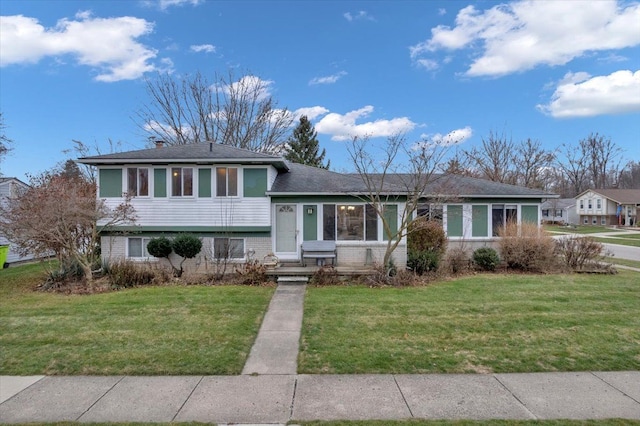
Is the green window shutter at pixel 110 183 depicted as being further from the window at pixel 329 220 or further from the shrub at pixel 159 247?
the window at pixel 329 220

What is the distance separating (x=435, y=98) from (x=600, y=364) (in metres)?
20.5

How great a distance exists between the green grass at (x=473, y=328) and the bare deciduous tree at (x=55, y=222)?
7269mm

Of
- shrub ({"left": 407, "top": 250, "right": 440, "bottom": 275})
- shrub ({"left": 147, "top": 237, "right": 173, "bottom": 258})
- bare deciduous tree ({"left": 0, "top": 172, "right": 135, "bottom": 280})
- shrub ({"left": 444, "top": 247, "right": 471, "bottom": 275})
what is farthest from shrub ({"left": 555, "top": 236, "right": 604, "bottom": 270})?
bare deciduous tree ({"left": 0, "top": 172, "right": 135, "bottom": 280})

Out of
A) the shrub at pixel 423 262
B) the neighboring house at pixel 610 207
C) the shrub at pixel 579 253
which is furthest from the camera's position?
the neighboring house at pixel 610 207

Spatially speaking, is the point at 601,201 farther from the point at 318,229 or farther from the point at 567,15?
the point at 318,229

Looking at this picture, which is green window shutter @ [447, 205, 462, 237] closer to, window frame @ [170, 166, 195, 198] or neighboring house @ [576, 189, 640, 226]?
window frame @ [170, 166, 195, 198]

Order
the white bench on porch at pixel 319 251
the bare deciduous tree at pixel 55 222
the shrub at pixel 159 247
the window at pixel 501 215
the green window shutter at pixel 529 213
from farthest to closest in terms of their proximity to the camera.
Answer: the green window shutter at pixel 529 213 < the window at pixel 501 215 < the white bench on porch at pixel 319 251 < the shrub at pixel 159 247 < the bare deciduous tree at pixel 55 222

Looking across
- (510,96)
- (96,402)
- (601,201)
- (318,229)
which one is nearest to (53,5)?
(318,229)

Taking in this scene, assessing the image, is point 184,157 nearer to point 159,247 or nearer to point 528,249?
point 159,247

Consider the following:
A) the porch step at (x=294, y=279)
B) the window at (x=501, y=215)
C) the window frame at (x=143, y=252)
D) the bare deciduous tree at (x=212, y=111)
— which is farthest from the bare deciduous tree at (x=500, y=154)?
the window frame at (x=143, y=252)

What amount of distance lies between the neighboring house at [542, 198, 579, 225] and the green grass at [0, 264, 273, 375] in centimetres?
5945

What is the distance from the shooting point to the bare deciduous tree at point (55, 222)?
980 centimetres

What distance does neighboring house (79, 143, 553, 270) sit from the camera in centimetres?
1260

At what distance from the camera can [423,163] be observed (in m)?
12.6
